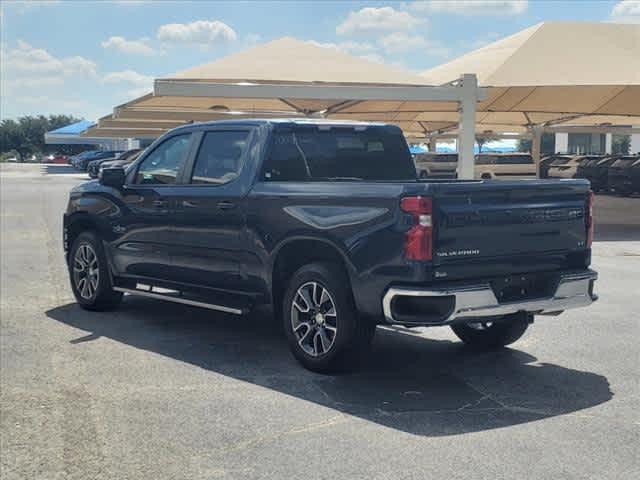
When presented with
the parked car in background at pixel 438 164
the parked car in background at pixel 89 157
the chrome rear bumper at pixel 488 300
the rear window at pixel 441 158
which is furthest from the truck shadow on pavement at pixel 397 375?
the parked car in background at pixel 89 157

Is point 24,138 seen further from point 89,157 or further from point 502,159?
point 502,159

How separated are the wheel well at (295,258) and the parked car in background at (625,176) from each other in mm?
28168

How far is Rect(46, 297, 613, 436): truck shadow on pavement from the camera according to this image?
5621mm

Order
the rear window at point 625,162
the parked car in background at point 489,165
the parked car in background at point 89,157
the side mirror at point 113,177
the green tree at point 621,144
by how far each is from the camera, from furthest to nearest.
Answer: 1. the green tree at point 621,144
2. the parked car in background at point 89,157
3. the rear window at point 625,162
4. the parked car in background at point 489,165
5. the side mirror at point 113,177

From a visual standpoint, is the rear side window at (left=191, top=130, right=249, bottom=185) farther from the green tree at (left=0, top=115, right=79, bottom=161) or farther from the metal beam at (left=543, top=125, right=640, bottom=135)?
the green tree at (left=0, top=115, right=79, bottom=161)

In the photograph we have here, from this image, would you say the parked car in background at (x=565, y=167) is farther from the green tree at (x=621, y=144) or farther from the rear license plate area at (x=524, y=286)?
the green tree at (x=621, y=144)

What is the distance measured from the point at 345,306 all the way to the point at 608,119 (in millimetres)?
31902

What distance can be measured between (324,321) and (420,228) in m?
1.19

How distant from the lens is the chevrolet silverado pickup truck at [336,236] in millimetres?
5852

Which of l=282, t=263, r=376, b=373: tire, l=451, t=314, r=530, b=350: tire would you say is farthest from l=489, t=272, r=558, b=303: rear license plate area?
l=282, t=263, r=376, b=373: tire

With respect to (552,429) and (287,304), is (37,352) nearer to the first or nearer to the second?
(287,304)

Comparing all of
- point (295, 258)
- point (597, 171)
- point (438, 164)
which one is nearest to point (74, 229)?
point (295, 258)

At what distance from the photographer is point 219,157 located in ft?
25.1

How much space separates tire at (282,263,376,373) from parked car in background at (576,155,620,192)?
29.9m
